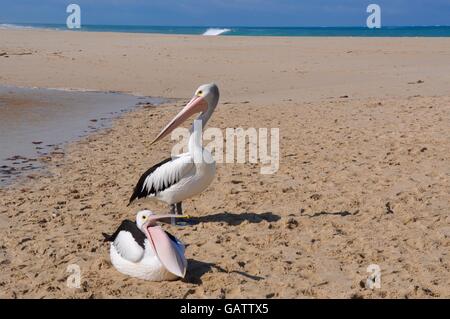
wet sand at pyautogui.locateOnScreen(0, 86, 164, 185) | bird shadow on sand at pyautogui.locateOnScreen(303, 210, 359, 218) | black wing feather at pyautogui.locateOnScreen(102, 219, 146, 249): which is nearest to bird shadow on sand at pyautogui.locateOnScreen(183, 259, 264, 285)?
black wing feather at pyautogui.locateOnScreen(102, 219, 146, 249)

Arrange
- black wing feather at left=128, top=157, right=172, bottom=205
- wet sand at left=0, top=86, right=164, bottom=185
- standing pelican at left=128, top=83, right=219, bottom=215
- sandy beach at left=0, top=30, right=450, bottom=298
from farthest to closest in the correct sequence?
1. wet sand at left=0, top=86, right=164, bottom=185
2. black wing feather at left=128, top=157, right=172, bottom=205
3. standing pelican at left=128, top=83, right=219, bottom=215
4. sandy beach at left=0, top=30, right=450, bottom=298

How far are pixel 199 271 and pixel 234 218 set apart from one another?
50.1 inches

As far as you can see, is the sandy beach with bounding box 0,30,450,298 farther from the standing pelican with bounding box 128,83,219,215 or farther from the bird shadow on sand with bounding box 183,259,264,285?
the standing pelican with bounding box 128,83,219,215

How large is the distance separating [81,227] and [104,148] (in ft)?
11.4

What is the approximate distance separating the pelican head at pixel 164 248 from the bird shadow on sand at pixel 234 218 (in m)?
1.37

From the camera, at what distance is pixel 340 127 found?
952 cm

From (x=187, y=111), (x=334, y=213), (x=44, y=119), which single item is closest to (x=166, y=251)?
Result: (x=187, y=111)

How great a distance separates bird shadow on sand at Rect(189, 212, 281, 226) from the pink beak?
1.39 metres

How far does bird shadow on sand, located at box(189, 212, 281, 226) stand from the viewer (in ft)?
17.3

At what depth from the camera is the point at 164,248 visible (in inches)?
150

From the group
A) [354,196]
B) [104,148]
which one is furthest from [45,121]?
[354,196]

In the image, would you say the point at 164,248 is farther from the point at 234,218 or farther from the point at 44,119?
the point at 44,119
